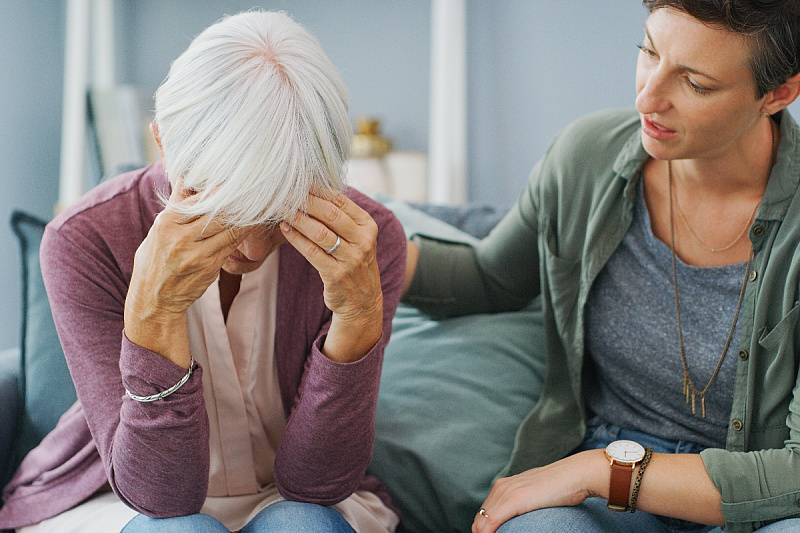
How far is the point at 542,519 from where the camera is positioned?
1.02 meters

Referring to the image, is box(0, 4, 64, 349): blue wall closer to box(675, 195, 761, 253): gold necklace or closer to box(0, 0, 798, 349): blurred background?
box(0, 0, 798, 349): blurred background

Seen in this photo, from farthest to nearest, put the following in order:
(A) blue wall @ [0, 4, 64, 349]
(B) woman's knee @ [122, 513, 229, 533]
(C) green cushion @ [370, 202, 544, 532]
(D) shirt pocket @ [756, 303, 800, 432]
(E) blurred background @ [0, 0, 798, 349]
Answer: (A) blue wall @ [0, 4, 64, 349] < (E) blurred background @ [0, 0, 798, 349] < (C) green cushion @ [370, 202, 544, 532] < (D) shirt pocket @ [756, 303, 800, 432] < (B) woman's knee @ [122, 513, 229, 533]

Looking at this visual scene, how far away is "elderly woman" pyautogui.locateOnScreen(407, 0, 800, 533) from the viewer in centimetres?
101

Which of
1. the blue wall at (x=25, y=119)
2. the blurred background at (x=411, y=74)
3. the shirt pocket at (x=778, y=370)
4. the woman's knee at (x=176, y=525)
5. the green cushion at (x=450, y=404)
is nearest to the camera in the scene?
the woman's knee at (x=176, y=525)

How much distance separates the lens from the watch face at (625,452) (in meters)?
1.05

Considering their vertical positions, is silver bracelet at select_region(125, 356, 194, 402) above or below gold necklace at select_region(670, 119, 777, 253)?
below

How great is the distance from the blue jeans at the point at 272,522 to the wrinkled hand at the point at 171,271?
0.22m

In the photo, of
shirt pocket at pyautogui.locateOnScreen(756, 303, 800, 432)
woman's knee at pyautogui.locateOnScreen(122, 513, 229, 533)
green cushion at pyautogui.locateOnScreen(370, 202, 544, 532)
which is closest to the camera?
woman's knee at pyautogui.locateOnScreen(122, 513, 229, 533)

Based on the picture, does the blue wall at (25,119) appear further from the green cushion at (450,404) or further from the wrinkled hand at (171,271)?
the wrinkled hand at (171,271)

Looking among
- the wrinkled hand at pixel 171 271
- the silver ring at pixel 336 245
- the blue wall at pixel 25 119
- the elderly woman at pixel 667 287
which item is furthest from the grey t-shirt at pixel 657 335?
the blue wall at pixel 25 119

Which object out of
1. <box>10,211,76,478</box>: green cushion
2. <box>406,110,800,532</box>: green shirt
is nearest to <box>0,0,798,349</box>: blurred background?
<box>406,110,800,532</box>: green shirt

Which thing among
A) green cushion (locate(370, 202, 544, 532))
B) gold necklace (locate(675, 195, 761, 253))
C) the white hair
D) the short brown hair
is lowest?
green cushion (locate(370, 202, 544, 532))

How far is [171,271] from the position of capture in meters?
0.91

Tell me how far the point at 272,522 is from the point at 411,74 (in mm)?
2112
